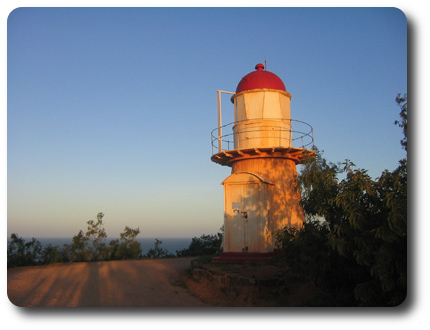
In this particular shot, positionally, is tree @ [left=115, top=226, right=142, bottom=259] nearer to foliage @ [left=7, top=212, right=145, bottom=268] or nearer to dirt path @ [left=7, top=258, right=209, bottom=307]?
foliage @ [left=7, top=212, right=145, bottom=268]

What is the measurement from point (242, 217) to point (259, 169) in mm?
1428

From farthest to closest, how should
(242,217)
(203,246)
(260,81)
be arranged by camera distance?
(203,246) < (260,81) < (242,217)

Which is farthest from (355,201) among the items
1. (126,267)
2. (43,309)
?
(126,267)

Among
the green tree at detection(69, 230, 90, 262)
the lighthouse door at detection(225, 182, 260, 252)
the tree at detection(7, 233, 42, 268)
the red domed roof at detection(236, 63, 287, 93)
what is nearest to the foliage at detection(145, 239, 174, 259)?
the green tree at detection(69, 230, 90, 262)

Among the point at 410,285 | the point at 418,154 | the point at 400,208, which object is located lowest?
the point at 410,285

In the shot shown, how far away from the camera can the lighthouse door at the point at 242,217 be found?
10953 millimetres

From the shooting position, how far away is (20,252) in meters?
13.6

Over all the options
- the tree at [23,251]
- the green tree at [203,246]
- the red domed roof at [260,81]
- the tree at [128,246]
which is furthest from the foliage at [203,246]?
the red domed roof at [260,81]

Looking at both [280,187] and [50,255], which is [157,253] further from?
[280,187]

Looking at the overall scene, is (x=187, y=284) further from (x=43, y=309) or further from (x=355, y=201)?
(x=355, y=201)

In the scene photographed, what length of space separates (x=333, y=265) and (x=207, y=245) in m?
11.5

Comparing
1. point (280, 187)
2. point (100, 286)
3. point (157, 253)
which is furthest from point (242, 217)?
point (157, 253)

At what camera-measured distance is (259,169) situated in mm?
11508

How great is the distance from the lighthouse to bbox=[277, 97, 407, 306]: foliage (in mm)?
3978
